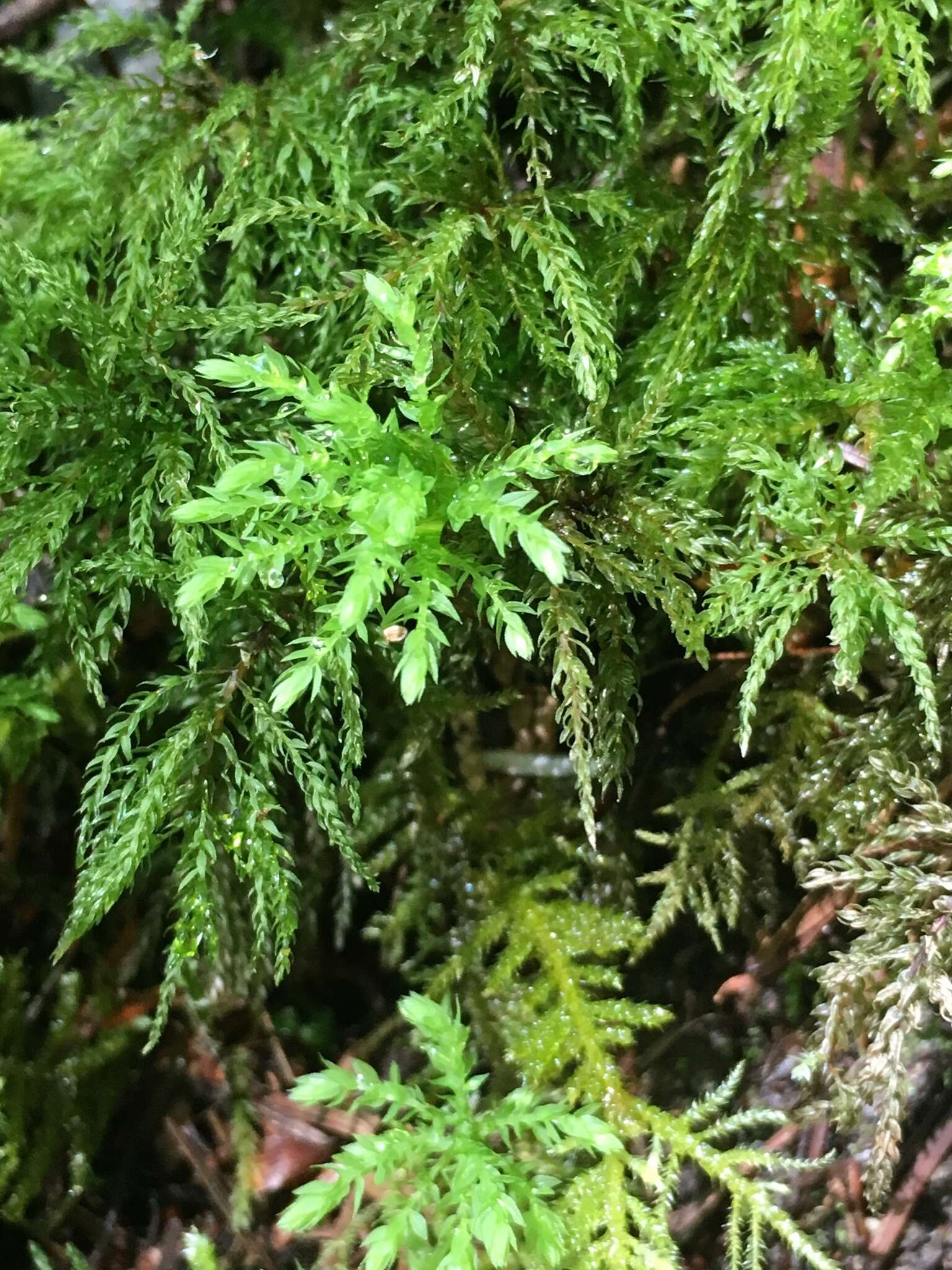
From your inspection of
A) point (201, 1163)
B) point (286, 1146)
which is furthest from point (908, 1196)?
point (201, 1163)

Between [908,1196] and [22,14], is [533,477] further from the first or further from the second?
[22,14]

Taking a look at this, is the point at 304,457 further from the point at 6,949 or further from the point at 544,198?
the point at 6,949

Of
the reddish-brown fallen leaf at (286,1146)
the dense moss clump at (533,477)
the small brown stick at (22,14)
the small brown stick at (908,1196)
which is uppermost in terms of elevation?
the small brown stick at (22,14)

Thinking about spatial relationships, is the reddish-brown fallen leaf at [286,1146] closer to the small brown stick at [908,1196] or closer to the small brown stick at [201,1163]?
the small brown stick at [201,1163]

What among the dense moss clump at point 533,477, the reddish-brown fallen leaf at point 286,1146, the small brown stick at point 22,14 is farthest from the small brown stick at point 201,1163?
the small brown stick at point 22,14

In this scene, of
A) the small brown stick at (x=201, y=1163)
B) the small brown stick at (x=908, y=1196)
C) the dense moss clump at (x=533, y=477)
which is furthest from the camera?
the small brown stick at (x=201, y=1163)

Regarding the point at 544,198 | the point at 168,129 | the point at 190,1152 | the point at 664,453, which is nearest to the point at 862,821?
the point at 664,453
